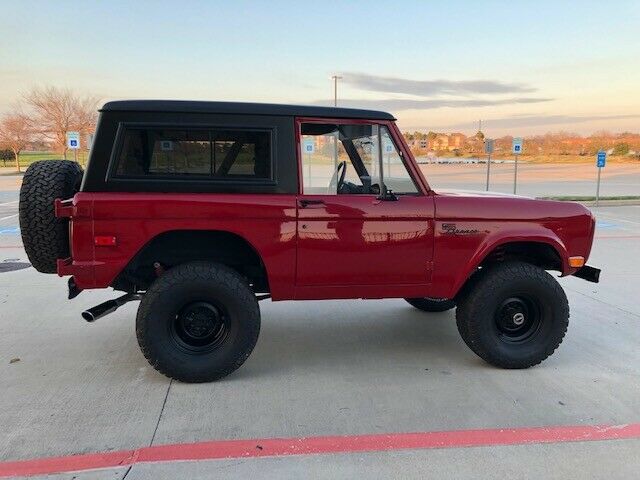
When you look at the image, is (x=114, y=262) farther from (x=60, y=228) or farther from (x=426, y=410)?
(x=426, y=410)

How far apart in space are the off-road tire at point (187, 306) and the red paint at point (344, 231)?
10.7 inches

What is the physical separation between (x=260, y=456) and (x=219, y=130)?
6.98 feet

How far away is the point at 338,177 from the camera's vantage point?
13.1ft

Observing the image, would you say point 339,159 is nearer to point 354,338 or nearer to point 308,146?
point 308,146

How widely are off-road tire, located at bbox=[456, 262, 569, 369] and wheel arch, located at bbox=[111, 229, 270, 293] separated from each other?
1619 millimetres

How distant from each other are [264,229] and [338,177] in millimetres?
750

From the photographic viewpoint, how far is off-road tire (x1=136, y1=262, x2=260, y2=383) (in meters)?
3.60

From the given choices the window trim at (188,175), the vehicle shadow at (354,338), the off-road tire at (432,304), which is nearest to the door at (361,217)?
the window trim at (188,175)

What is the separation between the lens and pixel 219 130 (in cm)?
362

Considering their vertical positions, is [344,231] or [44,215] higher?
[44,215]

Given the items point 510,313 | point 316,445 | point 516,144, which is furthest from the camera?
point 516,144

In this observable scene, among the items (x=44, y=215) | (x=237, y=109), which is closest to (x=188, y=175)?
(x=237, y=109)

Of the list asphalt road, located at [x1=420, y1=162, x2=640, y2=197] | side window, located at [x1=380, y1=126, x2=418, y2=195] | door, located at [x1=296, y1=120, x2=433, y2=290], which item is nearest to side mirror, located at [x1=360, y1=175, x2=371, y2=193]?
door, located at [x1=296, y1=120, x2=433, y2=290]

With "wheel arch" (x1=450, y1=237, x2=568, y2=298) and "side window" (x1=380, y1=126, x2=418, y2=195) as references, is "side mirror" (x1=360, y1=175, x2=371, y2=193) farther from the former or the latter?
"wheel arch" (x1=450, y1=237, x2=568, y2=298)
